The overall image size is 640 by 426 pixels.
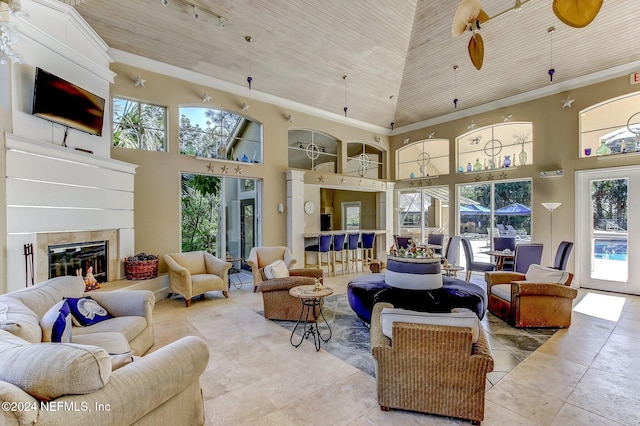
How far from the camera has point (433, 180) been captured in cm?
853

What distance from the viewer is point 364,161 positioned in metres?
9.20

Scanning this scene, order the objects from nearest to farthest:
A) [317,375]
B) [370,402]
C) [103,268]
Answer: [370,402] → [317,375] → [103,268]

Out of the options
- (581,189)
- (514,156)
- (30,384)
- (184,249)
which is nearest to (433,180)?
(514,156)

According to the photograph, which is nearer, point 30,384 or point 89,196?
point 30,384

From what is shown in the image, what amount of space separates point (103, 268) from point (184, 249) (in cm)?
144

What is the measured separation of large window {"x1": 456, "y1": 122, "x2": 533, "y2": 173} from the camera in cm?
690

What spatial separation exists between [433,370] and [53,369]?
7.19 feet

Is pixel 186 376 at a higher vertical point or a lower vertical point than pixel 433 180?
lower

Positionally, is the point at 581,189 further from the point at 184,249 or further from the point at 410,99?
the point at 184,249

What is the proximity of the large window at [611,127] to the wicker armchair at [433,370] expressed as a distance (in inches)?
242

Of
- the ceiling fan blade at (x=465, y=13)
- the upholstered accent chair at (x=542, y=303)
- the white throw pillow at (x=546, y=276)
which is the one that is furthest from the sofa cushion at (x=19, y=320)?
the white throw pillow at (x=546, y=276)

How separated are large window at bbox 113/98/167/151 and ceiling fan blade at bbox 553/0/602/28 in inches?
233

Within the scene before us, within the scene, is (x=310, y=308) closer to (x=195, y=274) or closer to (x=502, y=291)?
(x=195, y=274)

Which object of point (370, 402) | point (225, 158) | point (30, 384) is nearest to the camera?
point (30, 384)
